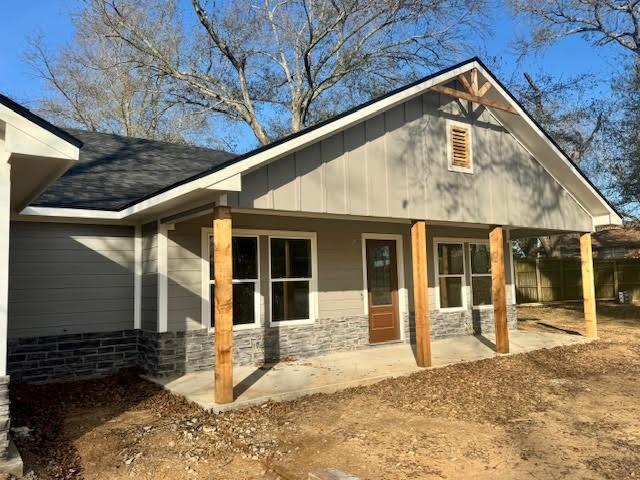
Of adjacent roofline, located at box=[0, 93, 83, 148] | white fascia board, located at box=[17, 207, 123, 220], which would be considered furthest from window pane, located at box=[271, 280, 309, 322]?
adjacent roofline, located at box=[0, 93, 83, 148]

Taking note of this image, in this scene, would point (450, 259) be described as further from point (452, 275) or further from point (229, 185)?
point (229, 185)

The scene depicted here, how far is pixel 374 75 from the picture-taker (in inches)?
816

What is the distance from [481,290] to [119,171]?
816cm

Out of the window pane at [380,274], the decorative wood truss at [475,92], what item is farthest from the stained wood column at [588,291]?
the window pane at [380,274]

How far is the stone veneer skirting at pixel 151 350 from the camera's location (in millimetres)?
7234

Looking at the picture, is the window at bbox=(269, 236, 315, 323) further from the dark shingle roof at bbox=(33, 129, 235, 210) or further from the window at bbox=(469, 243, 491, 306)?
the window at bbox=(469, 243, 491, 306)

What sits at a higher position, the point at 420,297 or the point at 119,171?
the point at 119,171

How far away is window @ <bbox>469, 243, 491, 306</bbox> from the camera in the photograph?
468 inches

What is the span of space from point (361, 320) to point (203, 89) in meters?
13.9

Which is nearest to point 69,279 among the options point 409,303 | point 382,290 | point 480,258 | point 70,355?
point 70,355

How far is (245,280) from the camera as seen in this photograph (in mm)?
8500

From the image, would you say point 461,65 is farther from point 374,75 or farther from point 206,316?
point 374,75

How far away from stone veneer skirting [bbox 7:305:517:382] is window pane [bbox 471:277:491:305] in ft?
12.9

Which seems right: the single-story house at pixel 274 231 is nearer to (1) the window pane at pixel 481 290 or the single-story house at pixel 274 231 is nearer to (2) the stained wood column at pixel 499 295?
(2) the stained wood column at pixel 499 295
